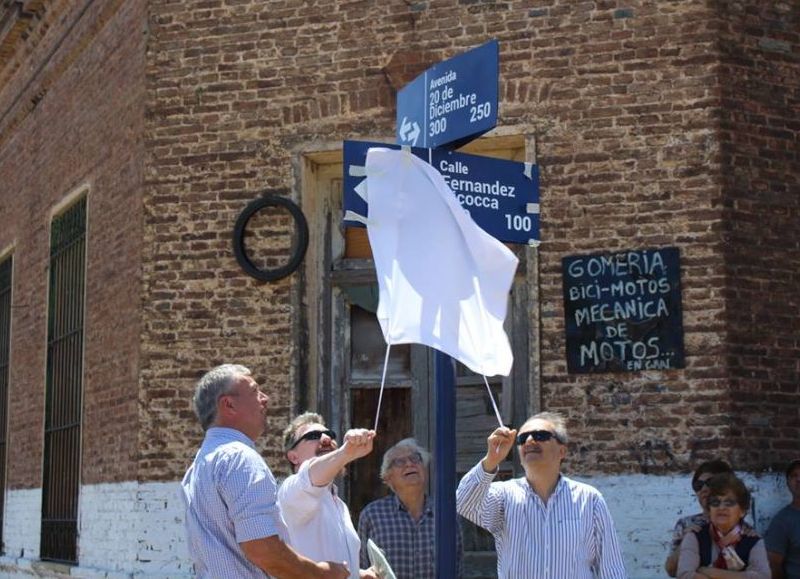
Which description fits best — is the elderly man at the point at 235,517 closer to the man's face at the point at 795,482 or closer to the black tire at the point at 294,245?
the man's face at the point at 795,482

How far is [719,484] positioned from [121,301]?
5.03 meters

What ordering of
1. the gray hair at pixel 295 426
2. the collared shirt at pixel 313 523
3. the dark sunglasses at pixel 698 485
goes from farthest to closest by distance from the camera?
the dark sunglasses at pixel 698 485 < the gray hair at pixel 295 426 < the collared shirt at pixel 313 523

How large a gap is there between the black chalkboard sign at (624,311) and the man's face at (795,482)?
0.93 metres

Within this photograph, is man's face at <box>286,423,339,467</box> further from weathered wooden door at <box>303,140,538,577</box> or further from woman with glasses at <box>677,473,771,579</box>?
weathered wooden door at <box>303,140,538,577</box>

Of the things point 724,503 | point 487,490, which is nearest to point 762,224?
point 724,503

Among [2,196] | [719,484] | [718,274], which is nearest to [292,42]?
[718,274]

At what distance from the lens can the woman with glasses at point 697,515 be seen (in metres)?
7.08

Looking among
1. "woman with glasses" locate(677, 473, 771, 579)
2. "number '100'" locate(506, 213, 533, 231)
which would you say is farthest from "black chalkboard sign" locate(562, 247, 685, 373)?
"number '100'" locate(506, 213, 533, 231)

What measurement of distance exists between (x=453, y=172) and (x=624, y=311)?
3038mm

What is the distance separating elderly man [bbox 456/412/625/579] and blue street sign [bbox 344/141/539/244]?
927 millimetres

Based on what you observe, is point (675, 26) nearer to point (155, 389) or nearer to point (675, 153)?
point (675, 153)

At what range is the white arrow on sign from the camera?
5.74 metres

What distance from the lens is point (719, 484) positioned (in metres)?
6.69

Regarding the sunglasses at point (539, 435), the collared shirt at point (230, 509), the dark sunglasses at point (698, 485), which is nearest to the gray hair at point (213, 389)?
the collared shirt at point (230, 509)
